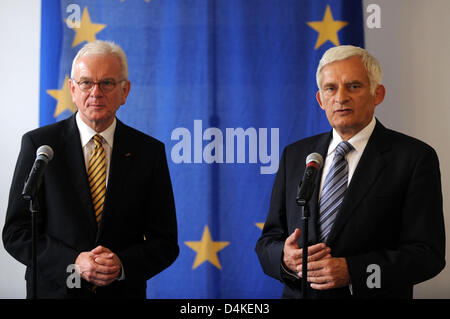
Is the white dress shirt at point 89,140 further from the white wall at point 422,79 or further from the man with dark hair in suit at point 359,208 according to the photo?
the white wall at point 422,79

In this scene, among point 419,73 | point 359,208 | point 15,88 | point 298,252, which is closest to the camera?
point 298,252

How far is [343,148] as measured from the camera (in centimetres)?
194

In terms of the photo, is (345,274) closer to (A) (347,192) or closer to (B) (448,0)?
(A) (347,192)

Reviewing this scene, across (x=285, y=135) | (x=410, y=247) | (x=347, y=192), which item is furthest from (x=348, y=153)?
(x=285, y=135)

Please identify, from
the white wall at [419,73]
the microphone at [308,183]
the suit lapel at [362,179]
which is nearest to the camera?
the microphone at [308,183]

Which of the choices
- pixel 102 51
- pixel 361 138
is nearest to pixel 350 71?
A: pixel 361 138

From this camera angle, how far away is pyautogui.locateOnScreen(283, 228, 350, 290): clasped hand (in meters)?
1.75

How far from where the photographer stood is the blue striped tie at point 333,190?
1870mm

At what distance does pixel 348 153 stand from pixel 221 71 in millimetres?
1061

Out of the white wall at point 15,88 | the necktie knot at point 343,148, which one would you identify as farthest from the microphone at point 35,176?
the white wall at point 15,88

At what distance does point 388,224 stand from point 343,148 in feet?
1.09

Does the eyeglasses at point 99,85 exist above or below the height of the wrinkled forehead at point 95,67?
below

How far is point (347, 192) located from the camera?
1850 millimetres

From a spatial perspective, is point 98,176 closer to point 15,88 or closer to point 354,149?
point 354,149
